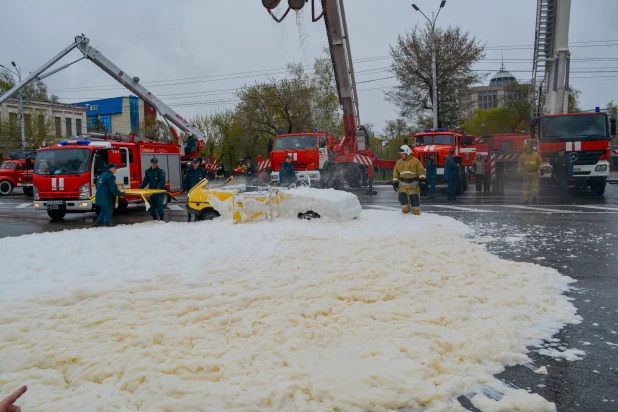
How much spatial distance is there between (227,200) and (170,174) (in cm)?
1068

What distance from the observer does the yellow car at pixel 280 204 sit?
415 inches

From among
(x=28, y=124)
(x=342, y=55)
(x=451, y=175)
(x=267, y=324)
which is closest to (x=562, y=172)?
(x=451, y=175)

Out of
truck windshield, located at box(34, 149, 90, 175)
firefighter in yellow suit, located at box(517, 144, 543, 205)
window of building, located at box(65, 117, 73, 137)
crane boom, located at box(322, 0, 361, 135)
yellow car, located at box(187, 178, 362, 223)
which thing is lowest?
yellow car, located at box(187, 178, 362, 223)

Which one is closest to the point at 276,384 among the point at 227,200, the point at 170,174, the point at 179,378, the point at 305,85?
the point at 179,378

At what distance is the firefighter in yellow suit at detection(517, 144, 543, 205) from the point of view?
51.1 ft

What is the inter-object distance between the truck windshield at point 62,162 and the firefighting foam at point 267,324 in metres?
8.13

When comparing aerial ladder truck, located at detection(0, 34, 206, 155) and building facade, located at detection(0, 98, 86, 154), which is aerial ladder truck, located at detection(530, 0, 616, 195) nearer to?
aerial ladder truck, located at detection(0, 34, 206, 155)

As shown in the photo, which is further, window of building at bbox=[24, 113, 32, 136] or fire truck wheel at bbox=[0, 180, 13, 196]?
A: window of building at bbox=[24, 113, 32, 136]

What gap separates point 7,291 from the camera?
5.41 m

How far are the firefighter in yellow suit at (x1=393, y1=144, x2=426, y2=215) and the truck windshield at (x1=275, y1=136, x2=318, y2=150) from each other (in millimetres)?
8352

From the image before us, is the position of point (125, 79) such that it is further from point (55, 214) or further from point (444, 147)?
point (444, 147)

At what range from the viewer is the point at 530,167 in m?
15.7

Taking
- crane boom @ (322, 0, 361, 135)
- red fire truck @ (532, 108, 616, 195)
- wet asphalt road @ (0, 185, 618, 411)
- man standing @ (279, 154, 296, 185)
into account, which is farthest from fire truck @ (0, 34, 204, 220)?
red fire truck @ (532, 108, 616, 195)

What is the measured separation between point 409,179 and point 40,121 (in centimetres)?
4008
